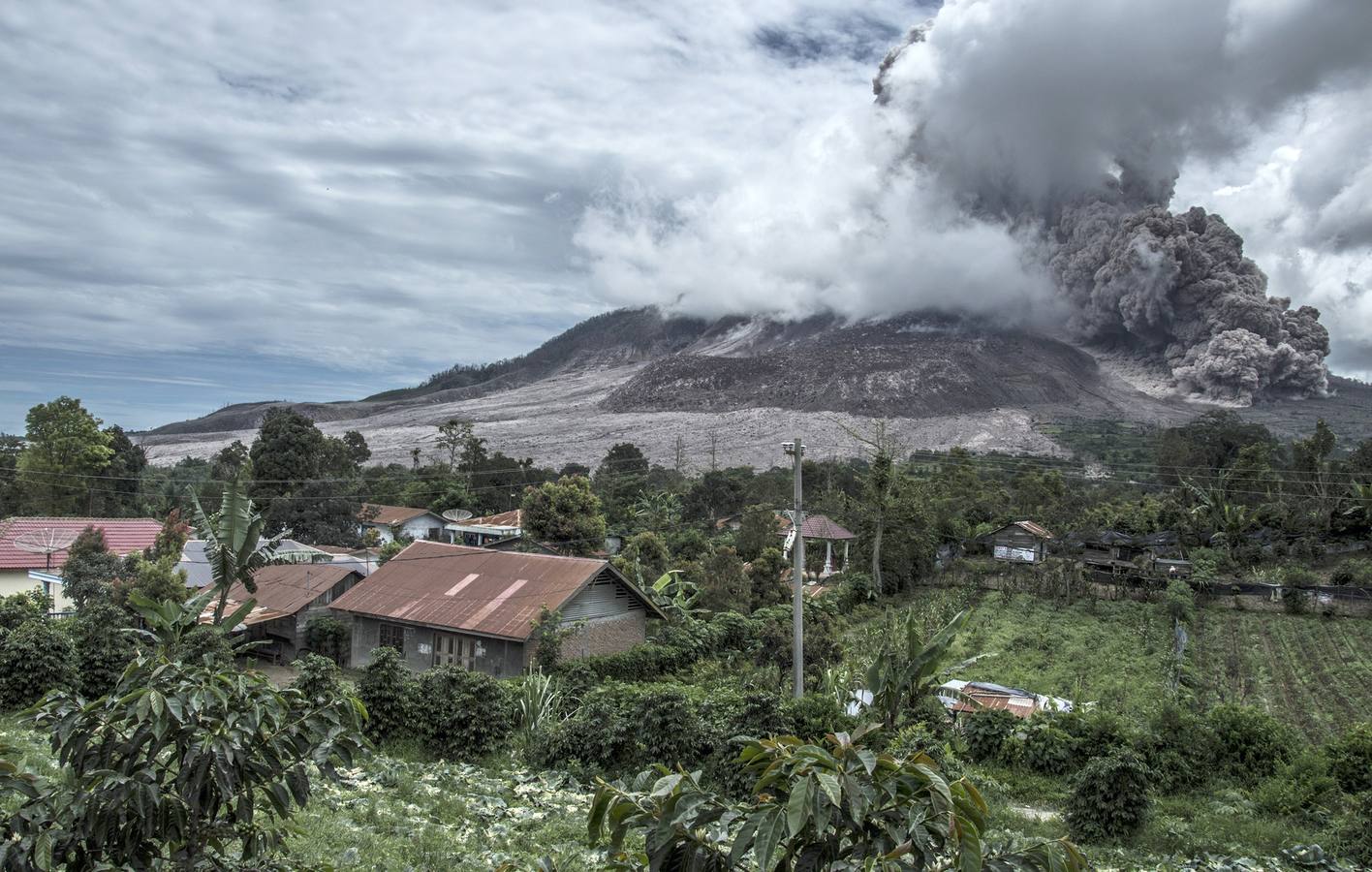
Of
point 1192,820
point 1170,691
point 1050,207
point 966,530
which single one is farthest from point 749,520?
point 1050,207

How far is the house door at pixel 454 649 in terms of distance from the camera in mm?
19422

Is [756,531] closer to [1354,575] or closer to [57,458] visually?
[1354,575]

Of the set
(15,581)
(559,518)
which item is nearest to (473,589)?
(559,518)

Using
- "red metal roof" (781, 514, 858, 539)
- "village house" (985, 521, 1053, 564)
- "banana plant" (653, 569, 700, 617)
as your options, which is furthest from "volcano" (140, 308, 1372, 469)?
"banana plant" (653, 569, 700, 617)

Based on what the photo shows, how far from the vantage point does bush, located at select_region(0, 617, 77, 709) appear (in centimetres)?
1224

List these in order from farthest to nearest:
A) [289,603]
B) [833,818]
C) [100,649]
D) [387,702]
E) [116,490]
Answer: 1. [116,490]
2. [289,603]
3. [100,649]
4. [387,702]
5. [833,818]

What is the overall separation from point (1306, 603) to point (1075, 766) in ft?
63.5

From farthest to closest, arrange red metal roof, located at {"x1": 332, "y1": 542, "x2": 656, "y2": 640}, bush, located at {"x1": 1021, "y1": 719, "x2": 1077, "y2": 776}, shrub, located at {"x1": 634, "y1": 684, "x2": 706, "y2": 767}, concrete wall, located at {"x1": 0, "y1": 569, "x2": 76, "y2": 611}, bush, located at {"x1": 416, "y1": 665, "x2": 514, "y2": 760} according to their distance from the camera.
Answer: concrete wall, located at {"x1": 0, "y1": 569, "x2": 76, "y2": 611}
red metal roof, located at {"x1": 332, "y1": 542, "x2": 656, "y2": 640}
bush, located at {"x1": 1021, "y1": 719, "x2": 1077, "y2": 776}
bush, located at {"x1": 416, "y1": 665, "x2": 514, "y2": 760}
shrub, located at {"x1": 634, "y1": 684, "x2": 706, "y2": 767}

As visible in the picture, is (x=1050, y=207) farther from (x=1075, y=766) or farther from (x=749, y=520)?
(x=1075, y=766)

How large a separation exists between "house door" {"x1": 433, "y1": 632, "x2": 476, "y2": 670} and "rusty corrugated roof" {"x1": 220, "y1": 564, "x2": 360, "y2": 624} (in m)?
4.76

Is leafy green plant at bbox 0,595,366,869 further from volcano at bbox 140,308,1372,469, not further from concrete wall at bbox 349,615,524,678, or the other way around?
volcano at bbox 140,308,1372,469

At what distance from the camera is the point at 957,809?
2.35m

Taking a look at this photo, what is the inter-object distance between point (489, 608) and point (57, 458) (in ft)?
91.0

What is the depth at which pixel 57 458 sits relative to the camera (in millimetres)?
37438
